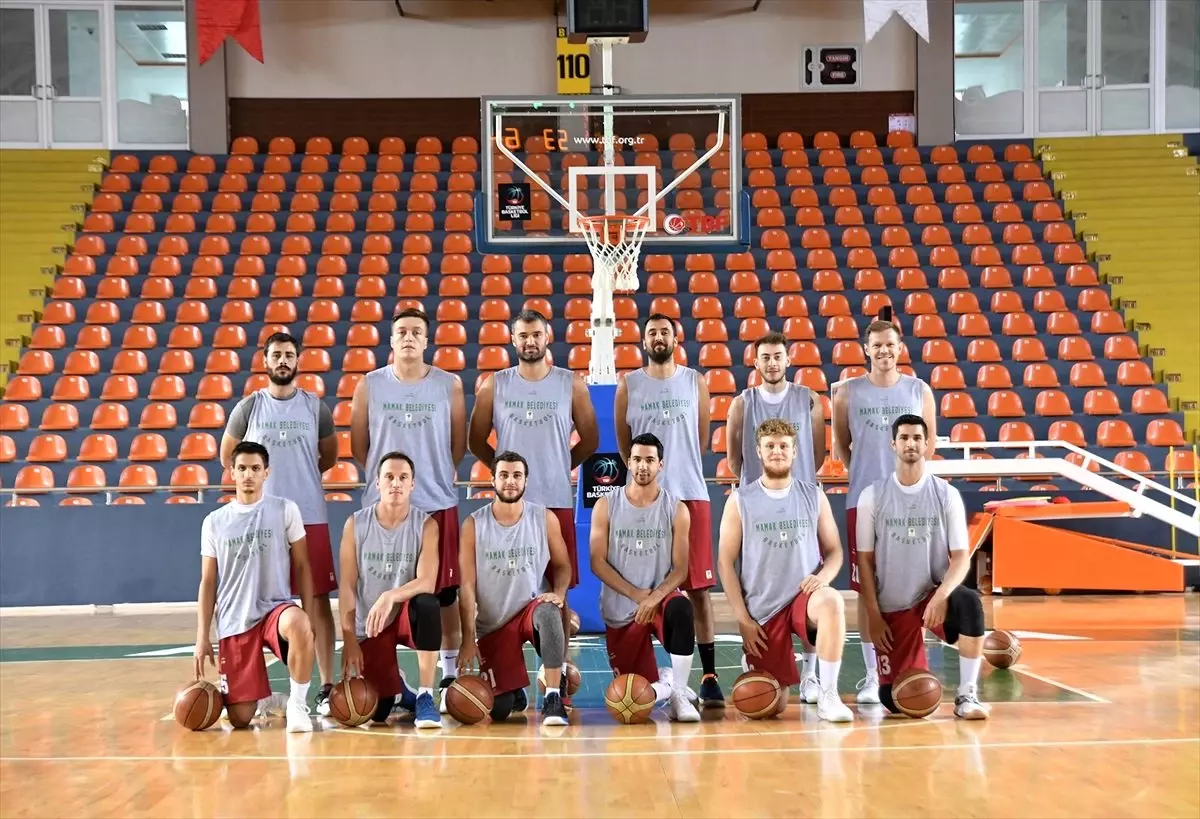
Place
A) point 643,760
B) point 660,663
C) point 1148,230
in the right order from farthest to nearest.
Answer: point 1148,230 < point 660,663 < point 643,760

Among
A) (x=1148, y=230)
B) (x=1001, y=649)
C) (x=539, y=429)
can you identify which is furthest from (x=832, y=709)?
(x=1148, y=230)

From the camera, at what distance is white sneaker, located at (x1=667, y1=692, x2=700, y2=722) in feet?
17.2

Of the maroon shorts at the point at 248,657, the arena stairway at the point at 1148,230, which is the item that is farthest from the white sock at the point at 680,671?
the arena stairway at the point at 1148,230

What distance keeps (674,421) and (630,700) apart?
1253 mm

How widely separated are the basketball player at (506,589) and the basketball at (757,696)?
0.71m

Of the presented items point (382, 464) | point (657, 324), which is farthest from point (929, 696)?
point (382, 464)

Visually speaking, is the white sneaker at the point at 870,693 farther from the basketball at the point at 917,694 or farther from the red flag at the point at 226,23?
the red flag at the point at 226,23

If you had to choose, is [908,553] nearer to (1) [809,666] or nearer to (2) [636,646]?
(1) [809,666]

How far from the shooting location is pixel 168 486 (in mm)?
9789

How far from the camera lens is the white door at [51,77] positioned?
1571 centimetres

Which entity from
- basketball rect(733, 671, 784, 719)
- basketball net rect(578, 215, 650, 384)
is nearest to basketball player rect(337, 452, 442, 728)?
basketball rect(733, 671, 784, 719)

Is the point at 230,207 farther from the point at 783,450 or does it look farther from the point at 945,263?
the point at 783,450

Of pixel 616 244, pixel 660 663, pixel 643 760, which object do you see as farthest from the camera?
pixel 616 244

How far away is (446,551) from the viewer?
5578 mm
